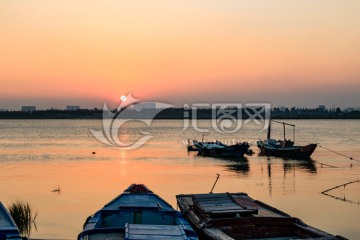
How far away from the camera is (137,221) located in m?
13.5

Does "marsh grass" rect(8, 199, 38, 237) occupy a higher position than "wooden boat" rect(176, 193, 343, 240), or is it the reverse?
"wooden boat" rect(176, 193, 343, 240)

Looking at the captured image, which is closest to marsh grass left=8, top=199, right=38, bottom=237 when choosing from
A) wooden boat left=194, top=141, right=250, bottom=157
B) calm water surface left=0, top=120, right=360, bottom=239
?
calm water surface left=0, top=120, right=360, bottom=239

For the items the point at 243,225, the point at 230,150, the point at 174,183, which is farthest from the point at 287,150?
the point at 243,225

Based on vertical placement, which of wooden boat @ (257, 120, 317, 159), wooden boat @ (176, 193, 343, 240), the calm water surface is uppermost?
wooden boat @ (176, 193, 343, 240)

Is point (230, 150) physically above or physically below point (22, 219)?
above

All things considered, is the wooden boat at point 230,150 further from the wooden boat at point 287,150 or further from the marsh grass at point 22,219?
the marsh grass at point 22,219

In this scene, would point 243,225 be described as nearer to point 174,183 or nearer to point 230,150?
A: point 174,183

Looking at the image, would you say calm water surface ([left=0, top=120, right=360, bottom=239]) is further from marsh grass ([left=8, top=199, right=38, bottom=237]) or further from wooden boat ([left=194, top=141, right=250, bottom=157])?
wooden boat ([left=194, top=141, right=250, bottom=157])

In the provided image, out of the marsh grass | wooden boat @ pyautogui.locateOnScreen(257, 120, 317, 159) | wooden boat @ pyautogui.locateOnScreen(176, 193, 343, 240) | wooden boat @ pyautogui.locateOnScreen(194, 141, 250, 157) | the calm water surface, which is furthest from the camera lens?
wooden boat @ pyautogui.locateOnScreen(194, 141, 250, 157)

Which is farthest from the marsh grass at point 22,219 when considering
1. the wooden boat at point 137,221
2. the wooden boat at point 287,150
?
the wooden boat at point 287,150

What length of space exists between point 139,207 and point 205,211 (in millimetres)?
1795

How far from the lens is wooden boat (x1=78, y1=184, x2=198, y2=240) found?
10.4 meters

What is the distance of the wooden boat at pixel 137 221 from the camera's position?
34.1ft

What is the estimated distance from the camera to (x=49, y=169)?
3700 centimetres
